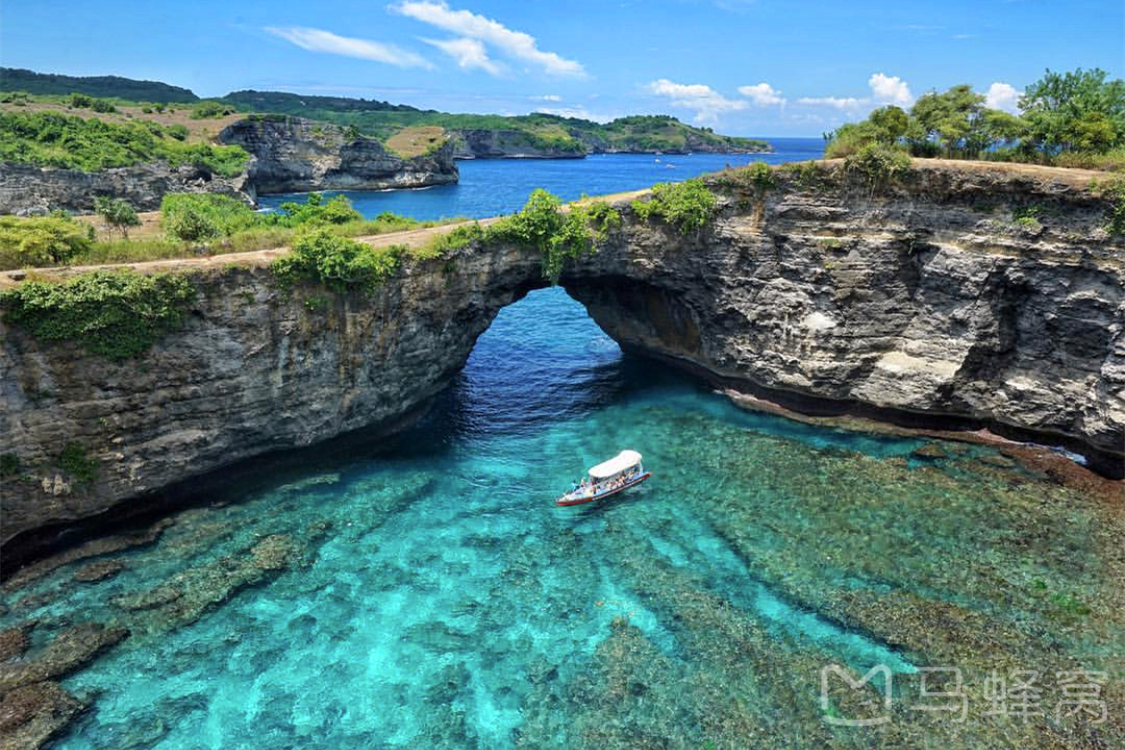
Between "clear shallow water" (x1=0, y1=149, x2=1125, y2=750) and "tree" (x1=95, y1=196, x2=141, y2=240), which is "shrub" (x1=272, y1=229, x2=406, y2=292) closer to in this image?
"clear shallow water" (x1=0, y1=149, x2=1125, y2=750)

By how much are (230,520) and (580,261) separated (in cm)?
2226

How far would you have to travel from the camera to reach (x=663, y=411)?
37.0m

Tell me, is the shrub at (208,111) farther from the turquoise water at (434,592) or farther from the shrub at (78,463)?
the shrub at (78,463)

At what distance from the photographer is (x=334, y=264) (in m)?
26.9

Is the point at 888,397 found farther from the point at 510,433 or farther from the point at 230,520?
the point at 230,520

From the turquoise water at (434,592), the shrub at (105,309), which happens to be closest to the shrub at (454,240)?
the shrub at (105,309)

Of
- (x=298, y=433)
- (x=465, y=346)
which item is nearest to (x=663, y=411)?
(x=465, y=346)

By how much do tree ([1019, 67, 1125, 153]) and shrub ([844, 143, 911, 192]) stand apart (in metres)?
7.67

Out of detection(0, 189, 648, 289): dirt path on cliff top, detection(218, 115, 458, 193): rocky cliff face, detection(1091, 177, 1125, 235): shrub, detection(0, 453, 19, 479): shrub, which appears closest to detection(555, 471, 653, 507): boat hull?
detection(0, 189, 648, 289): dirt path on cliff top

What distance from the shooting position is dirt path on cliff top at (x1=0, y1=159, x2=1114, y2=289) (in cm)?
2336

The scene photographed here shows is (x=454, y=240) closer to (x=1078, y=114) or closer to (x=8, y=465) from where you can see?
(x=8, y=465)

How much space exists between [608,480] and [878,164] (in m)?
21.5

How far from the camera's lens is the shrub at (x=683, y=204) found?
34219 mm

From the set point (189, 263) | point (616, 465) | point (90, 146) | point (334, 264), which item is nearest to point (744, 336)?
point (616, 465)
